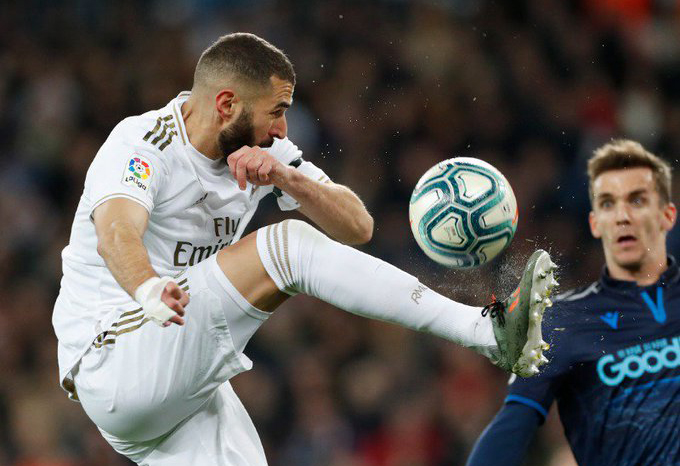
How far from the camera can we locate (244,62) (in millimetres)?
3953

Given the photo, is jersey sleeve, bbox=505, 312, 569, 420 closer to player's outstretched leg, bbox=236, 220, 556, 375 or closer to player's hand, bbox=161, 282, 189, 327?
player's outstretched leg, bbox=236, 220, 556, 375

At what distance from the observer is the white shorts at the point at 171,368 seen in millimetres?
3730

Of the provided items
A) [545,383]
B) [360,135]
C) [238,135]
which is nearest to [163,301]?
[238,135]

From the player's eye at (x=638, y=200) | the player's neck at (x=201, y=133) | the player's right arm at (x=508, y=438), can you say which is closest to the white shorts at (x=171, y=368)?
the player's neck at (x=201, y=133)

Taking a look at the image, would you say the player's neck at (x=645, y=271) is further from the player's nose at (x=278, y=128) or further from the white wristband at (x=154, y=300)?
the white wristband at (x=154, y=300)

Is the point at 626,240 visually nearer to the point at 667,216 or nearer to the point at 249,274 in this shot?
the point at 667,216

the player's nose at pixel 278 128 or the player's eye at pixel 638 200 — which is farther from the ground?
the player's eye at pixel 638 200

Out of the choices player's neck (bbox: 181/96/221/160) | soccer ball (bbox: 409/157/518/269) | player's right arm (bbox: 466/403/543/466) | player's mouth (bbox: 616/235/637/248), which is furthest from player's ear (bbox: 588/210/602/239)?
player's neck (bbox: 181/96/221/160)

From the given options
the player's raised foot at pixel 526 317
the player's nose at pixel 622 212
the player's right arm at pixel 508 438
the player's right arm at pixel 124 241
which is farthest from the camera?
the player's nose at pixel 622 212

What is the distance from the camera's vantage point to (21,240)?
8.94m

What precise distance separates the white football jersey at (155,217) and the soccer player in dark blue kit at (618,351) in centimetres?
153

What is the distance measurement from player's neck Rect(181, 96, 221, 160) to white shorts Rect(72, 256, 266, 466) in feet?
1.51

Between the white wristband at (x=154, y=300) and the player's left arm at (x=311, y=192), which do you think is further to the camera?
the player's left arm at (x=311, y=192)

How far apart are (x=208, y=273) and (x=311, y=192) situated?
0.48 m
